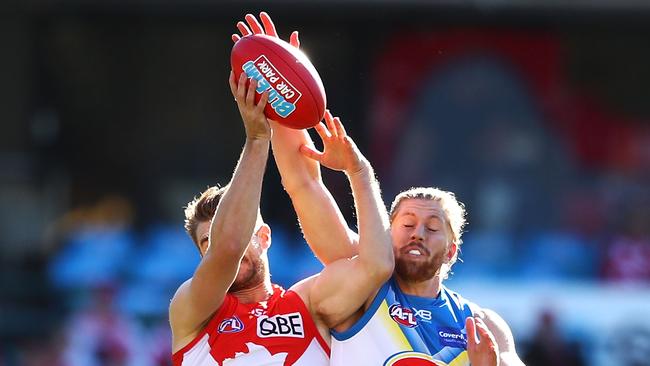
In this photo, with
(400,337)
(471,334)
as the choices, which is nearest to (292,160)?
(400,337)

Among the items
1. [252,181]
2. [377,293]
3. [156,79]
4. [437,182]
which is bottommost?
[377,293]

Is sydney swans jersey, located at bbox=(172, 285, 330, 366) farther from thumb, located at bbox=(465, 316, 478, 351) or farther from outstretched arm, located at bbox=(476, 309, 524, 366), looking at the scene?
outstretched arm, located at bbox=(476, 309, 524, 366)

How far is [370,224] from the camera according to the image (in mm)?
5516

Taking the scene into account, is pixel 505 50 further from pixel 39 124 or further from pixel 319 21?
pixel 39 124

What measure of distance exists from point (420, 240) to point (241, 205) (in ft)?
2.98

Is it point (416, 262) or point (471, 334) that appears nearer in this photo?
point (471, 334)

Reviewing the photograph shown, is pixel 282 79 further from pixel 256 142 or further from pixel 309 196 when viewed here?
pixel 309 196

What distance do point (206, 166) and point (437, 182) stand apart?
2.66m

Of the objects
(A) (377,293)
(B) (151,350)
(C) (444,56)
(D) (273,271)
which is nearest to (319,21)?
(C) (444,56)

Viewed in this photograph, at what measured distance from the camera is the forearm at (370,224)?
17.9 ft

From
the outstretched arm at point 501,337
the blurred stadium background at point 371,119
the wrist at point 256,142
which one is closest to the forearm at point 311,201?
the wrist at point 256,142

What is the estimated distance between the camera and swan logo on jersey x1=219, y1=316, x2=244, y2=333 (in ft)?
18.3

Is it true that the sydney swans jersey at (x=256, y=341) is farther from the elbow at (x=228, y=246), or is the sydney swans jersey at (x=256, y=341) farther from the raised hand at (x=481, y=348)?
the raised hand at (x=481, y=348)

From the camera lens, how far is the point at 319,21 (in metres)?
14.6
